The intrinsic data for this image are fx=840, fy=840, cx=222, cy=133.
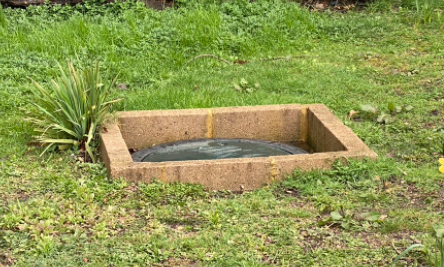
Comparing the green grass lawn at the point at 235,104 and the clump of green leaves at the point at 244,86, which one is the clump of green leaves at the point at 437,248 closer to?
the green grass lawn at the point at 235,104

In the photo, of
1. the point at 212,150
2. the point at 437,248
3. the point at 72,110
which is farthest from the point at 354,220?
the point at 72,110

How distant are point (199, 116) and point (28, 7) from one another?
417 centimetres

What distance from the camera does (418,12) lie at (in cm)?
1038

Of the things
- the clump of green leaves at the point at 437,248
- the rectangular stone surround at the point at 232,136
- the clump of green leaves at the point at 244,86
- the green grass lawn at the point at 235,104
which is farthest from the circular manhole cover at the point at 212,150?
the clump of green leaves at the point at 437,248

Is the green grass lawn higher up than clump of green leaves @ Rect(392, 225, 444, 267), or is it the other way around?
clump of green leaves @ Rect(392, 225, 444, 267)

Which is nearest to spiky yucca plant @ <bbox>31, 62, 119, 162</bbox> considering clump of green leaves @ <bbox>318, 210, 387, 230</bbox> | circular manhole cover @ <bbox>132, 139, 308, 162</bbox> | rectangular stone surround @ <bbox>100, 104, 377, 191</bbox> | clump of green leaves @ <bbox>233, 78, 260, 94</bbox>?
rectangular stone surround @ <bbox>100, 104, 377, 191</bbox>

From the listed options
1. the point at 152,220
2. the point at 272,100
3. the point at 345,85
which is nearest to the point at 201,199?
the point at 152,220

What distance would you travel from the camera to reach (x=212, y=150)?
6.68 metres

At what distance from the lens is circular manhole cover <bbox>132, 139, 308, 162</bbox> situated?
6.55 metres

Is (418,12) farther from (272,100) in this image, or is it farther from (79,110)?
(79,110)

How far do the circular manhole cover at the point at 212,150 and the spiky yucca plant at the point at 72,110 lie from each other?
43cm

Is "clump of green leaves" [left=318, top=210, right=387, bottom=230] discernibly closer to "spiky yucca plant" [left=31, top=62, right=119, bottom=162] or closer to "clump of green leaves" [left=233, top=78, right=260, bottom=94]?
"spiky yucca plant" [left=31, top=62, right=119, bottom=162]

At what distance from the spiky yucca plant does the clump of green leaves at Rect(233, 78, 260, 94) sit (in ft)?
6.07

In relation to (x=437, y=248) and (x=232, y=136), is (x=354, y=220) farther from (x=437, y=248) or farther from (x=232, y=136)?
(x=232, y=136)
